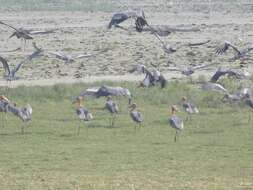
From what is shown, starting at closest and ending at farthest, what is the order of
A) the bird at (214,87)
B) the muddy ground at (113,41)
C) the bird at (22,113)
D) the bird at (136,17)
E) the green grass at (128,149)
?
the bird at (136,17), the green grass at (128,149), the bird at (22,113), the bird at (214,87), the muddy ground at (113,41)

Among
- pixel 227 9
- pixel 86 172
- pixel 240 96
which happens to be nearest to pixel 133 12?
pixel 86 172

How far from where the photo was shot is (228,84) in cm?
2567

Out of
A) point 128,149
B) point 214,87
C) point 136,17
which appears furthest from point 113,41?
point 136,17

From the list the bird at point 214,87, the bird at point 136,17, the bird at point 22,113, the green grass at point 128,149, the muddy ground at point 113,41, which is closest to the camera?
the bird at point 136,17

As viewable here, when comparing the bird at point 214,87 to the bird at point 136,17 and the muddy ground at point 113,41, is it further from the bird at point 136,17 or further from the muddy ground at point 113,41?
the bird at point 136,17

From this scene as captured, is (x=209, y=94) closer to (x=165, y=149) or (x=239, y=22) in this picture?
(x=165, y=149)

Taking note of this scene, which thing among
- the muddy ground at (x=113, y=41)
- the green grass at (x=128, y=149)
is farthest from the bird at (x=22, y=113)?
the muddy ground at (x=113, y=41)

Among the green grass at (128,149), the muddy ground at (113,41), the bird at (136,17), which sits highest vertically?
the bird at (136,17)

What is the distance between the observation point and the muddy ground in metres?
30.0

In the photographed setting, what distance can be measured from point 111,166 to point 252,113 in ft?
24.8

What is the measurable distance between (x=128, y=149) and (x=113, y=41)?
22.5m

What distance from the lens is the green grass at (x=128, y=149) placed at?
43.8ft

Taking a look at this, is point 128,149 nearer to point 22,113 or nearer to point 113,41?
point 22,113

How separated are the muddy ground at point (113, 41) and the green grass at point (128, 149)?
250 inches
